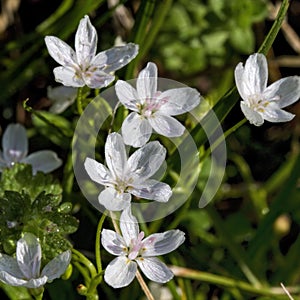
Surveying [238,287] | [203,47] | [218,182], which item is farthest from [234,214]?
[203,47]

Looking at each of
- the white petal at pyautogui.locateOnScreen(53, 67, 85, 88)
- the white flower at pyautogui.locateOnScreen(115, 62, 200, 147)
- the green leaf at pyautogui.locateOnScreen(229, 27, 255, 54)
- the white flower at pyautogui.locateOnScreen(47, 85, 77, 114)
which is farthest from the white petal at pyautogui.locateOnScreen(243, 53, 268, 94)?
the green leaf at pyautogui.locateOnScreen(229, 27, 255, 54)

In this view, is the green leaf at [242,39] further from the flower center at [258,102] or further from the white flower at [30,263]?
the white flower at [30,263]

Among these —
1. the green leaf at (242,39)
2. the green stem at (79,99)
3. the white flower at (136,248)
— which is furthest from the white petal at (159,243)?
the green leaf at (242,39)

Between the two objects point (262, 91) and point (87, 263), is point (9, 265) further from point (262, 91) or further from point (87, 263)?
point (262, 91)

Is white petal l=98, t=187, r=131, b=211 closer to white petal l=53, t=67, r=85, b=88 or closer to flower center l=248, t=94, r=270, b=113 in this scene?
white petal l=53, t=67, r=85, b=88

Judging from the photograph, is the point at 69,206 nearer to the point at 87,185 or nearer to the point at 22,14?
the point at 87,185
